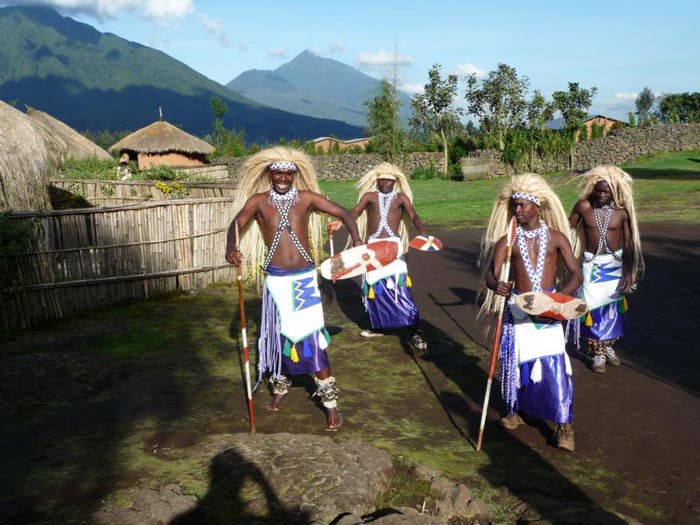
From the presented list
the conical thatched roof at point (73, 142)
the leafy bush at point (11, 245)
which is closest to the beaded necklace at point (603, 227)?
the leafy bush at point (11, 245)

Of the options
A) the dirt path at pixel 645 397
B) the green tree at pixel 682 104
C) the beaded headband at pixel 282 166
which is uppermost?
the green tree at pixel 682 104

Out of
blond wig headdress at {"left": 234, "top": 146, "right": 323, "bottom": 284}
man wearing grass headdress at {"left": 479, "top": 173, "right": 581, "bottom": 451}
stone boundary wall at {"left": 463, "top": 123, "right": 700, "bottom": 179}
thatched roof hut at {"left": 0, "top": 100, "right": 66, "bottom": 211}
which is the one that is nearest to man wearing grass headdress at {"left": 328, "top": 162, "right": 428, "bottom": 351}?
blond wig headdress at {"left": 234, "top": 146, "right": 323, "bottom": 284}

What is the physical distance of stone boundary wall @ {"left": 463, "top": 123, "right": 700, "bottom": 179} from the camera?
34.1m

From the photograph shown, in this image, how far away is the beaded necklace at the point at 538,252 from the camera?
14.8 feet

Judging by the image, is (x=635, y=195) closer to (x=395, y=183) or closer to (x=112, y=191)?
(x=112, y=191)

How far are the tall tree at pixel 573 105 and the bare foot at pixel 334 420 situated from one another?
32751 mm

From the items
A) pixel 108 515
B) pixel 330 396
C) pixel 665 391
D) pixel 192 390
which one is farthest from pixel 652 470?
pixel 192 390

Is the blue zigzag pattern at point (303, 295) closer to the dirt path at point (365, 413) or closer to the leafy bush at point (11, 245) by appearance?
the dirt path at point (365, 413)

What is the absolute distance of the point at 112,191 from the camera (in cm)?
1565

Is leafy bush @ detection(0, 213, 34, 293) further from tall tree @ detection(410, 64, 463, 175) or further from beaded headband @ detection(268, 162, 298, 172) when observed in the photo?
tall tree @ detection(410, 64, 463, 175)

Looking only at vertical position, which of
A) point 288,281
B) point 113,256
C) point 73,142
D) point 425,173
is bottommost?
point 425,173

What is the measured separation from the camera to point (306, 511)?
323 cm

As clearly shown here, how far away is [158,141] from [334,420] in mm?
31580

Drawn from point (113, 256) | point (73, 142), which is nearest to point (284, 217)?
point (113, 256)
